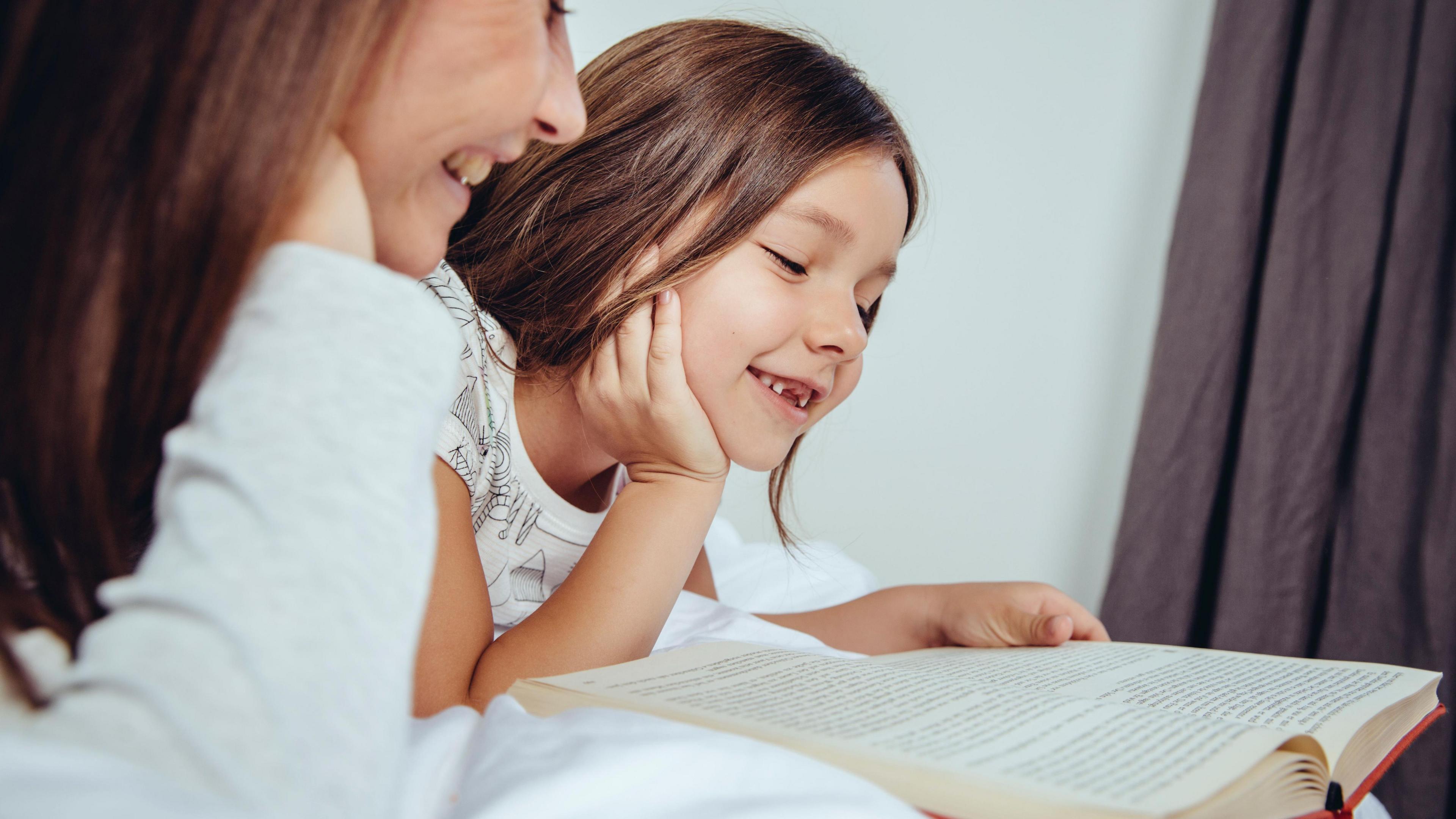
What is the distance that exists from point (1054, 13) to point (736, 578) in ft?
4.97

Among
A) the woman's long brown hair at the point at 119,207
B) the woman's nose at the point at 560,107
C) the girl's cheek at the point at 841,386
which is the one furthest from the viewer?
the girl's cheek at the point at 841,386

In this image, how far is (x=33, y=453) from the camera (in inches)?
16.2

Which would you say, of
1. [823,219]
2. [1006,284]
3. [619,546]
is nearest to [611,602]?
[619,546]

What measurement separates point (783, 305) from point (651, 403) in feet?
0.56

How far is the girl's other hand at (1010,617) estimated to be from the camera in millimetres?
977

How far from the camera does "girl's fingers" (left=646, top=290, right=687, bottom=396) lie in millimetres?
930

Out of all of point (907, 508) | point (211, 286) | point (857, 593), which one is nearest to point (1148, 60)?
point (907, 508)

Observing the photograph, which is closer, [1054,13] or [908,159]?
[908,159]

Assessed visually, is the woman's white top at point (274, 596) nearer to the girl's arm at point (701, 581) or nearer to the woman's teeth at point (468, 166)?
the woman's teeth at point (468, 166)

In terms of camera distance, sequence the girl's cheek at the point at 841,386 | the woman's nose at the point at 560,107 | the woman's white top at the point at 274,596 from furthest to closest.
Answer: the girl's cheek at the point at 841,386, the woman's nose at the point at 560,107, the woman's white top at the point at 274,596

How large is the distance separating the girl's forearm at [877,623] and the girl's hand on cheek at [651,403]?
32 cm

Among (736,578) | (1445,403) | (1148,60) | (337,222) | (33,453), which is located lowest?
(736,578)

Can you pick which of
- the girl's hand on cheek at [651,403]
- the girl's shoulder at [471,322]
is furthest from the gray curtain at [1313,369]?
the girl's shoulder at [471,322]

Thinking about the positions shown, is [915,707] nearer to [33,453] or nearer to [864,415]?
[33,453]
